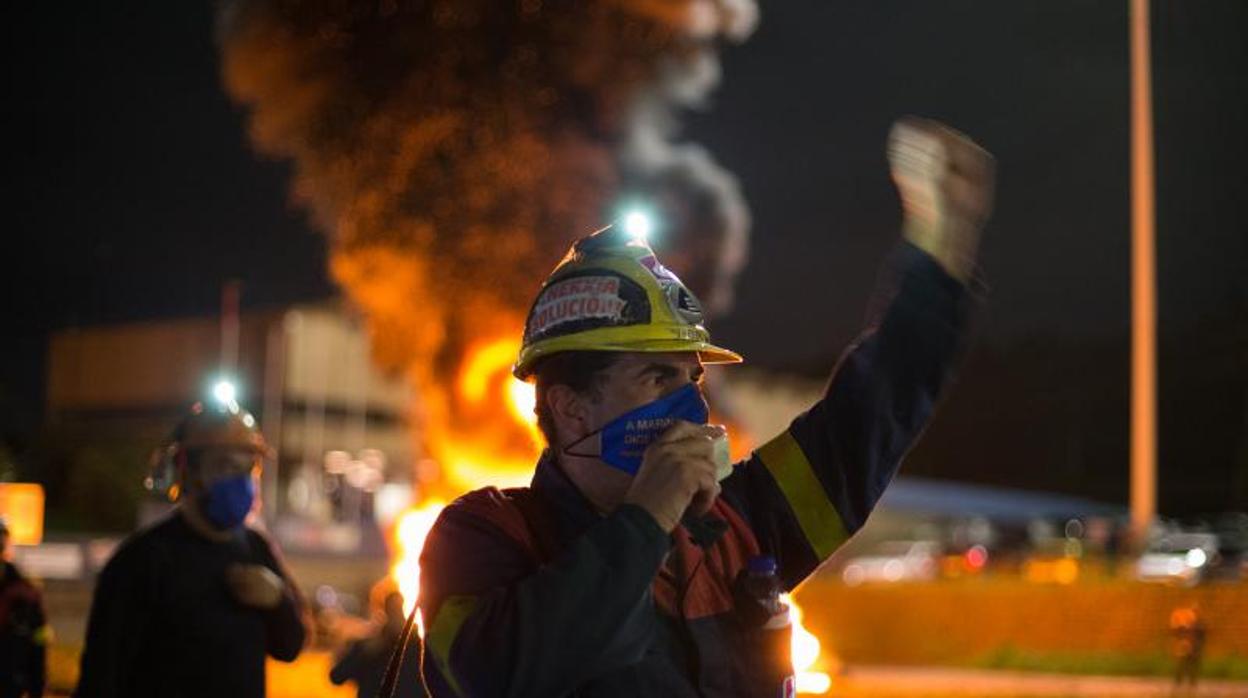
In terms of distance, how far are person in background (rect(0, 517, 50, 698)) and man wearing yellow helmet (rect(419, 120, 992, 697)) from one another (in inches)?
216

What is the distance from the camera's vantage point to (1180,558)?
31.0m

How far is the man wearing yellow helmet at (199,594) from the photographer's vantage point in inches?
213

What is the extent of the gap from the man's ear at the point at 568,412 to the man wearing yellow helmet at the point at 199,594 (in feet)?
9.55

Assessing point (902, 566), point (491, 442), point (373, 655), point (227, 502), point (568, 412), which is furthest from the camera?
point (902, 566)

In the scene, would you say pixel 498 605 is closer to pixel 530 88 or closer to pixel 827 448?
pixel 827 448

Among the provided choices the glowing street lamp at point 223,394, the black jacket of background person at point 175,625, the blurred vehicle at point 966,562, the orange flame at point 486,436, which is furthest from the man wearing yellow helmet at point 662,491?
the blurred vehicle at point 966,562

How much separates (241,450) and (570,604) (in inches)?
150

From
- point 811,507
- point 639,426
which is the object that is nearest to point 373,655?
point 811,507

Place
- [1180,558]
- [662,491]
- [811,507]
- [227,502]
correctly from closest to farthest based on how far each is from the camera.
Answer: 1. [662,491]
2. [811,507]
3. [227,502]
4. [1180,558]

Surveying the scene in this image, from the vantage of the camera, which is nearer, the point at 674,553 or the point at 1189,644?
the point at 674,553

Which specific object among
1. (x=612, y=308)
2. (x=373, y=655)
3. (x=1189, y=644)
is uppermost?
(x=612, y=308)

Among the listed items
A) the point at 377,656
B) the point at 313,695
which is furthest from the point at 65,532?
the point at 377,656

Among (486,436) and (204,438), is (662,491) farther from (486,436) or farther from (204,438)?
(486,436)

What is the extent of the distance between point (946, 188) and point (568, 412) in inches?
31.2
